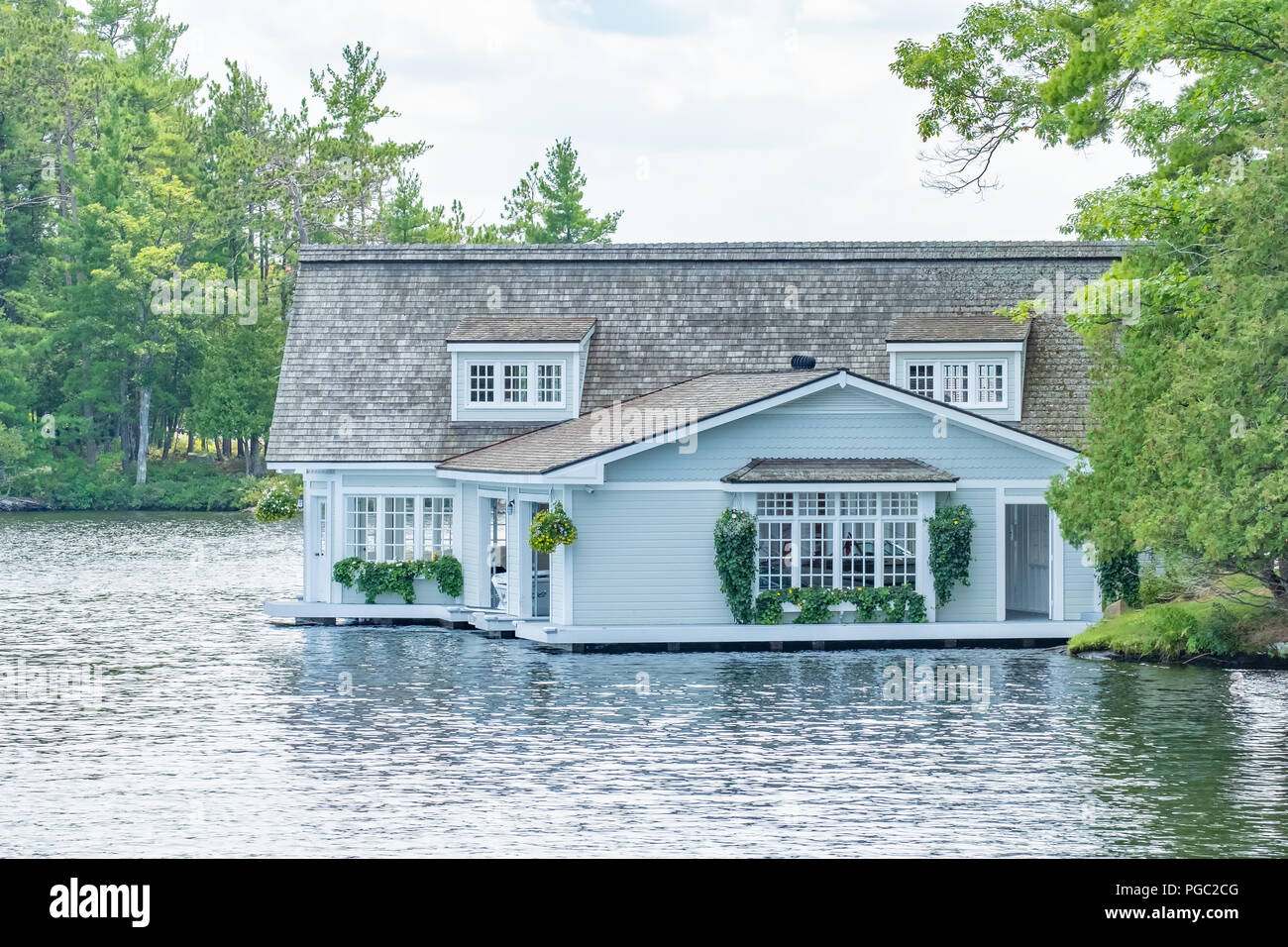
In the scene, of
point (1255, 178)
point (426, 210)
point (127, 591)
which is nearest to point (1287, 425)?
point (1255, 178)

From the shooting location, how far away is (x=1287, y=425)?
1080 inches

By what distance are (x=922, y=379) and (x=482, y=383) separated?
348 inches

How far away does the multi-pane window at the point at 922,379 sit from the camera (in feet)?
124

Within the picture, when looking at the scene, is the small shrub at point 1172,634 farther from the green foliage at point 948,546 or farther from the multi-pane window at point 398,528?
the multi-pane window at point 398,528

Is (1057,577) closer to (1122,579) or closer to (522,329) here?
(1122,579)

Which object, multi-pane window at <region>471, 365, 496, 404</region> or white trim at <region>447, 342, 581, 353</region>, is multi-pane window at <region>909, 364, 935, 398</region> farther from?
multi-pane window at <region>471, 365, 496, 404</region>

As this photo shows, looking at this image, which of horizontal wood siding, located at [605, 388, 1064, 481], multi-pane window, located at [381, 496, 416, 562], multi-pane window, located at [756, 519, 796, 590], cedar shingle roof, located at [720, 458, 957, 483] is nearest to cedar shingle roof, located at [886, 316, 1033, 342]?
horizontal wood siding, located at [605, 388, 1064, 481]

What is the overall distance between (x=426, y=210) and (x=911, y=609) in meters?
55.8

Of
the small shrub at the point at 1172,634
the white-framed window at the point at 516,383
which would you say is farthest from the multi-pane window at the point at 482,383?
the small shrub at the point at 1172,634

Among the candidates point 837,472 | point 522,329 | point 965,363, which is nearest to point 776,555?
point 837,472

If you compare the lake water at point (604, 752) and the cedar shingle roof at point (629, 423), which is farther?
the cedar shingle roof at point (629, 423)

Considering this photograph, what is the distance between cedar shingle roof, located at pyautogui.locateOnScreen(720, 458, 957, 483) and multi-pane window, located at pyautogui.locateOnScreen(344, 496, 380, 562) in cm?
769

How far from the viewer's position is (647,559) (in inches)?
1288

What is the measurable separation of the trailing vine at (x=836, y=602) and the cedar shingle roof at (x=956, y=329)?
6405 mm
